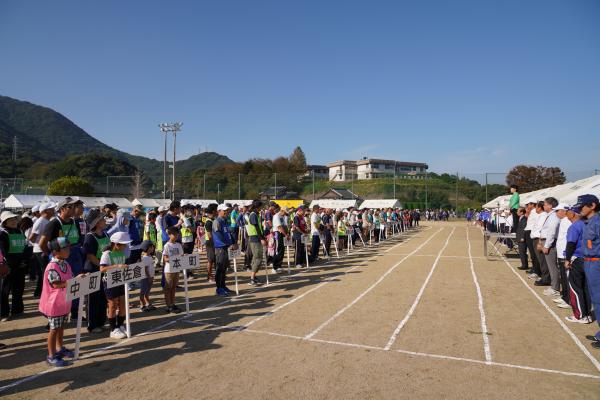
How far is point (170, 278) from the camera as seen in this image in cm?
692

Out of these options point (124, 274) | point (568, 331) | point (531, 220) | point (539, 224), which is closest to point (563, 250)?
point (568, 331)

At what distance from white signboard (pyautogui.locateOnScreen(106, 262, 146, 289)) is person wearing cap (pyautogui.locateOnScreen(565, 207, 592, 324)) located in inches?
279

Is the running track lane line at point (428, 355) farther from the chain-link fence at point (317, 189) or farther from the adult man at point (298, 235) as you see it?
the chain-link fence at point (317, 189)

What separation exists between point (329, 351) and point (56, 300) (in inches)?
142

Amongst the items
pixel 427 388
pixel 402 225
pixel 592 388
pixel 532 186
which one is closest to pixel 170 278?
pixel 427 388

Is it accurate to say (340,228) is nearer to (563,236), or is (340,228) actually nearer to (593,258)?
(563,236)

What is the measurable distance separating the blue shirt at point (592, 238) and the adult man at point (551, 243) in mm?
2814

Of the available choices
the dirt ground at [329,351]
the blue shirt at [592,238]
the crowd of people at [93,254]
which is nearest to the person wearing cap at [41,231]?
the crowd of people at [93,254]

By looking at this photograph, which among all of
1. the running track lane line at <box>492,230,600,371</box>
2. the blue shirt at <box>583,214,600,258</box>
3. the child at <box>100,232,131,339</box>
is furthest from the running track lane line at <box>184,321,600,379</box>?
the blue shirt at <box>583,214,600,258</box>

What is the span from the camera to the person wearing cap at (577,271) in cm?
605

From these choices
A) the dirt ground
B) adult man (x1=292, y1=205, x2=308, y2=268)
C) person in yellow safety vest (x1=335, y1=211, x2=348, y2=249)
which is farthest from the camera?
person in yellow safety vest (x1=335, y1=211, x2=348, y2=249)

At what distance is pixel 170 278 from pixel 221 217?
2.12m

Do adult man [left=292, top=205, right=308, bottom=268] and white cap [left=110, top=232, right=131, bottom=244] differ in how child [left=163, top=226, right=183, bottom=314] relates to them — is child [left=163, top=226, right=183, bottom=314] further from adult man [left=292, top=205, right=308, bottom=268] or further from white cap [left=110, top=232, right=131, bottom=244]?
adult man [left=292, top=205, right=308, bottom=268]

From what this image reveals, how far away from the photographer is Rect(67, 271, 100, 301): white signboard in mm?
4504
